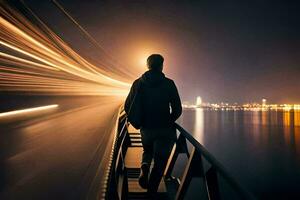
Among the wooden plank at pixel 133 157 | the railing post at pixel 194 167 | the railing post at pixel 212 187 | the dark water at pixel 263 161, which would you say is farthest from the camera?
the dark water at pixel 263 161

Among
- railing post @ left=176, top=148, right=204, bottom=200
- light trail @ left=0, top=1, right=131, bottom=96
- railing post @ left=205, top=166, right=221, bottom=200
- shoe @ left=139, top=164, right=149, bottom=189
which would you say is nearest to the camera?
railing post @ left=205, top=166, right=221, bottom=200

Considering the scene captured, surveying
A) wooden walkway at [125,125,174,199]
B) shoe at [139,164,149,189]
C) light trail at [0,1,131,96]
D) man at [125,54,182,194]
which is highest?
light trail at [0,1,131,96]

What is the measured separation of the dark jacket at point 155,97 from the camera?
399cm

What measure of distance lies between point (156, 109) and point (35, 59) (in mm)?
26913

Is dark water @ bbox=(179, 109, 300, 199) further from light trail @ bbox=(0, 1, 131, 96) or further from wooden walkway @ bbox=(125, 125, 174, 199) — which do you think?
wooden walkway @ bbox=(125, 125, 174, 199)

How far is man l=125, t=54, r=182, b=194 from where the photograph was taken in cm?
400

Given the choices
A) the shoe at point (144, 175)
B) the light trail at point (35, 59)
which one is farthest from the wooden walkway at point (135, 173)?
the light trail at point (35, 59)

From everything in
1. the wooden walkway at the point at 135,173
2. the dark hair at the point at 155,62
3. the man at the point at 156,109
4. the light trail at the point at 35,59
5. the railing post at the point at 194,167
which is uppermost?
the light trail at the point at 35,59

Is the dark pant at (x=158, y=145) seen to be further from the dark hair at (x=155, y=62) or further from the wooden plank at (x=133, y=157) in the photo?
the wooden plank at (x=133, y=157)

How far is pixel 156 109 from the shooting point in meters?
4.03

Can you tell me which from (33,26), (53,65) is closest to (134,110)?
(33,26)

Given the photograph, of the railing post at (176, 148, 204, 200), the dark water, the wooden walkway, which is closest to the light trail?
the wooden walkway

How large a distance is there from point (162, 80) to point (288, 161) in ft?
224

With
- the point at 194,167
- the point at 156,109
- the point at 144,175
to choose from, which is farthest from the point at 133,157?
the point at 194,167
